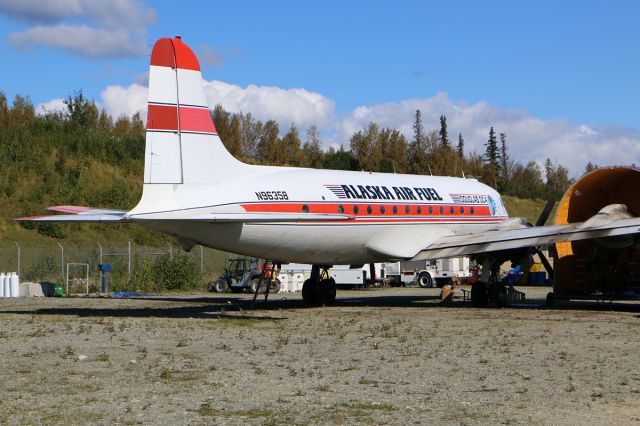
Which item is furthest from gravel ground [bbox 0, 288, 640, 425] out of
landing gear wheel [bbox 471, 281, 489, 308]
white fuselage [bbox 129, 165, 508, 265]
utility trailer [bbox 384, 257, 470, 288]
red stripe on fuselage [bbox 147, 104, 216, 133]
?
utility trailer [bbox 384, 257, 470, 288]

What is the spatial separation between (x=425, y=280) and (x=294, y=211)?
24260 millimetres

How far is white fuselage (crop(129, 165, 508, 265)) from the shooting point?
21.5 meters

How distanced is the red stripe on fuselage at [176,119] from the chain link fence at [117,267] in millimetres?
16424

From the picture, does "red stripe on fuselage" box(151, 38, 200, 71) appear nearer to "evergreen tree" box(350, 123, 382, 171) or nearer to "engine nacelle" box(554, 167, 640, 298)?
"engine nacelle" box(554, 167, 640, 298)

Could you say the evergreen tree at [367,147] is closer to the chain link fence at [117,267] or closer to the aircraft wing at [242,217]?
the chain link fence at [117,267]

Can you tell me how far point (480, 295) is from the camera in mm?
27328

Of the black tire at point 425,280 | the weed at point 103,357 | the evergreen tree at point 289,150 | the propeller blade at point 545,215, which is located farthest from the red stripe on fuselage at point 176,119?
the evergreen tree at point 289,150

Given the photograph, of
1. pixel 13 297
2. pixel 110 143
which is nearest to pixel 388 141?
pixel 110 143

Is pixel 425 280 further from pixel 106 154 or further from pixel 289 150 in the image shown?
pixel 289 150

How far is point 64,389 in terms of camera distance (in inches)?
470

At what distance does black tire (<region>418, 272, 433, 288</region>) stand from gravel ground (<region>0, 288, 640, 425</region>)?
22.4 metres

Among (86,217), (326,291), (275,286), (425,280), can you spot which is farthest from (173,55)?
(425,280)

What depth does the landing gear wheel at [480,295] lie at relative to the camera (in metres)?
27.3

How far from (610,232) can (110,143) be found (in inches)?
2262
